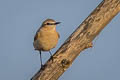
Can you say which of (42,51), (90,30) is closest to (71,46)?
(90,30)

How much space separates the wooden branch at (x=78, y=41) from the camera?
5.12m

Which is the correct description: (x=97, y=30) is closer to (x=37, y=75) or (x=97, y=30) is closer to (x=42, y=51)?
(x=37, y=75)

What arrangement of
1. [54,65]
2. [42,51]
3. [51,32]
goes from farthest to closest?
[42,51], [51,32], [54,65]

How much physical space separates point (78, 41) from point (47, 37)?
204 cm

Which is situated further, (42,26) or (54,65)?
(42,26)

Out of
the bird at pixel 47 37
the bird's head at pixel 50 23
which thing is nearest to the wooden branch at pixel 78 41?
the bird at pixel 47 37

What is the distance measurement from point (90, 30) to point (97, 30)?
128mm

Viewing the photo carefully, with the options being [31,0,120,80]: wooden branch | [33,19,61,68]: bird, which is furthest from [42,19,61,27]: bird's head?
[31,0,120,80]: wooden branch

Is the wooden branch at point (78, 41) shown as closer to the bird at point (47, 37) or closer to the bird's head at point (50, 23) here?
the bird at point (47, 37)

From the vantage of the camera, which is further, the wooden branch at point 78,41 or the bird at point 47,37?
the bird at point 47,37

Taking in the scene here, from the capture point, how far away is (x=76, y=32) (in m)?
5.32

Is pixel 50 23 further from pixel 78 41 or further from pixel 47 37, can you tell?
pixel 78 41

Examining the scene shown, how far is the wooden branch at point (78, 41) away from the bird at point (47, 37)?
175cm

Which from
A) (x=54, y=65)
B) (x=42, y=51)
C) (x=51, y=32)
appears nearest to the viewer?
(x=54, y=65)
